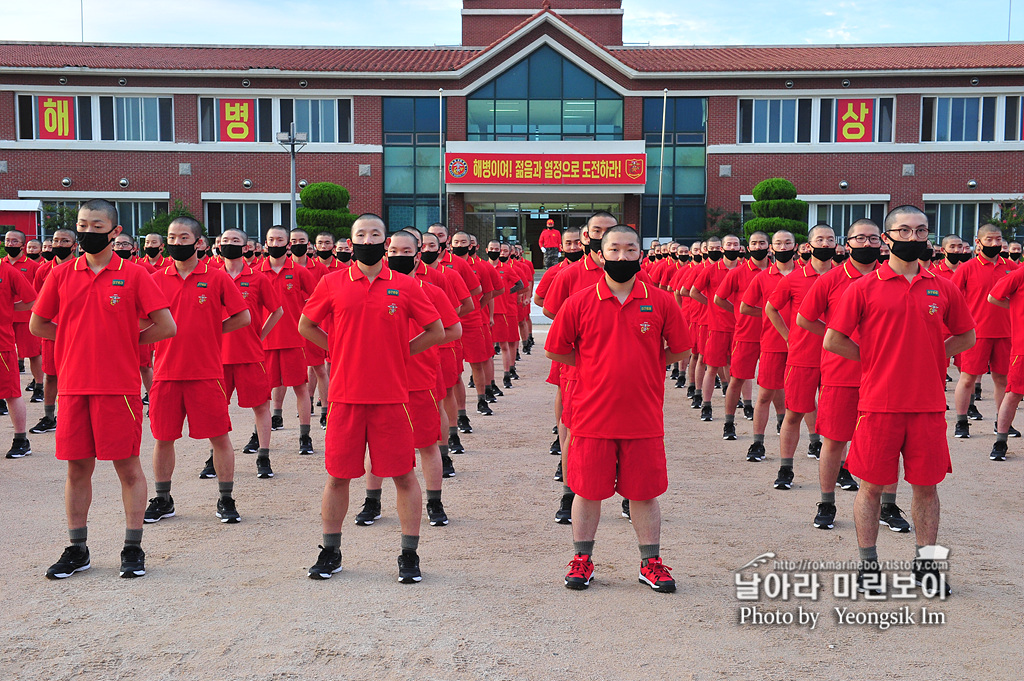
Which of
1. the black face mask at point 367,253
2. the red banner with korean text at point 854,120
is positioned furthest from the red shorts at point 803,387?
the red banner with korean text at point 854,120

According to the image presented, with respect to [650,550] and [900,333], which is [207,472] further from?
[900,333]

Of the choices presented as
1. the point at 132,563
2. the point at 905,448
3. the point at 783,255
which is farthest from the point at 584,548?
the point at 783,255

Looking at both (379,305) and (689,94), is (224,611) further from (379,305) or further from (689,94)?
(689,94)

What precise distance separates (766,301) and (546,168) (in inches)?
1051

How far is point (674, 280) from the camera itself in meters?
15.5

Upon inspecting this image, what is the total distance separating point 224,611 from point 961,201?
3586 cm

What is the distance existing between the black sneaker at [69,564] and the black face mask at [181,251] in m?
2.27

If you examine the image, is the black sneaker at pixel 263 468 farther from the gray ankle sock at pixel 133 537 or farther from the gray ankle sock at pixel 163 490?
the gray ankle sock at pixel 133 537

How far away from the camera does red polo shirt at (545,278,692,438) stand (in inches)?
205

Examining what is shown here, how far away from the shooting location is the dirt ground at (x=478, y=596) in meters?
4.39

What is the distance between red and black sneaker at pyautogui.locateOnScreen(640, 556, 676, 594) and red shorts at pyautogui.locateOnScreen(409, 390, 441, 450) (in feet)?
6.18

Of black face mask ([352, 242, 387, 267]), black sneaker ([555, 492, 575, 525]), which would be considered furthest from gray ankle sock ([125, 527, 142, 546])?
black sneaker ([555, 492, 575, 525])

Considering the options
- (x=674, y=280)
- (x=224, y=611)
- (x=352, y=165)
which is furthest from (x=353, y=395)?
(x=352, y=165)

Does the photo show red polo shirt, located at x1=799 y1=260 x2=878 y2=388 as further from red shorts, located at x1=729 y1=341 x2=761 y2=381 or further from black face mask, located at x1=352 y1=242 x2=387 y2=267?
black face mask, located at x1=352 y1=242 x2=387 y2=267
